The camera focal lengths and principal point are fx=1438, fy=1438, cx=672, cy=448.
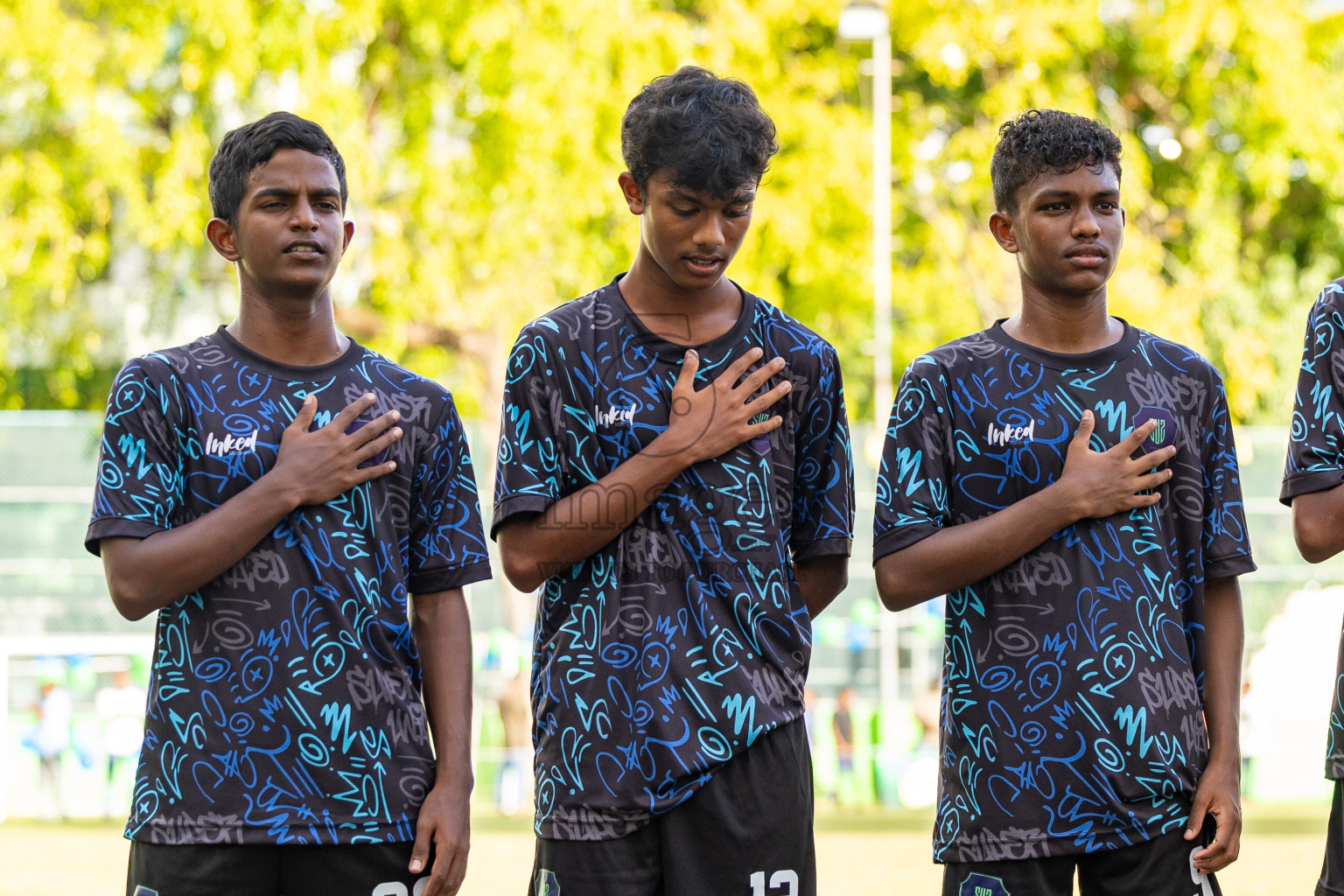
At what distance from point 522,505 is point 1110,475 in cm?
106

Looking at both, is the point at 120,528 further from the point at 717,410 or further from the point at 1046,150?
the point at 1046,150

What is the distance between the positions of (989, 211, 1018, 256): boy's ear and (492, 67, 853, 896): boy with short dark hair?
1.75 ft

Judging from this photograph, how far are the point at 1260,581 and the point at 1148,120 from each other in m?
5.76

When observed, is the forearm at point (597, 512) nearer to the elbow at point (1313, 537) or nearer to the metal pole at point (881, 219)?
the elbow at point (1313, 537)

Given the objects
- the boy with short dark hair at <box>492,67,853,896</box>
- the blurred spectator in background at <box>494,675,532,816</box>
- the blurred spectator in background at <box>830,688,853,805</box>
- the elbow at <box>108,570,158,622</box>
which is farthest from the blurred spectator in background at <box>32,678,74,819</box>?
the boy with short dark hair at <box>492,67,853,896</box>

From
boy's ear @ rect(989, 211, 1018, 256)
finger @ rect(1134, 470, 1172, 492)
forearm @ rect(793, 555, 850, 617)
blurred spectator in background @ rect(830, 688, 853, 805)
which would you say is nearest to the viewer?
finger @ rect(1134, 470, 1172, 492)

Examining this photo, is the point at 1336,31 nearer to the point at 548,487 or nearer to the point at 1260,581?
the point at 1260,581

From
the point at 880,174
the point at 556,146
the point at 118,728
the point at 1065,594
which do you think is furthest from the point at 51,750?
the point at 1065,594

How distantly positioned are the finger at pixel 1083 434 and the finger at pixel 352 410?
1.29m

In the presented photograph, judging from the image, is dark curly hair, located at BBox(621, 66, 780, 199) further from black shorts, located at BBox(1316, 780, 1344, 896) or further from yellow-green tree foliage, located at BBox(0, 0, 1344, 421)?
yellow-green tree foliage, located at BBox(0, 0, 1344, 421)

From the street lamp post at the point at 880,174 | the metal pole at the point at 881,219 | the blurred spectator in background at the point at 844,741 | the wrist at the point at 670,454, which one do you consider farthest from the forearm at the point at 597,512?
the metal pole at the point at 881,219

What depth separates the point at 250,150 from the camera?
2.71m

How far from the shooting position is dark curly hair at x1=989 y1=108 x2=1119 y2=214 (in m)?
2.80

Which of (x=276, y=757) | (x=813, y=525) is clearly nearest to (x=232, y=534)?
(x=276, y=757)
